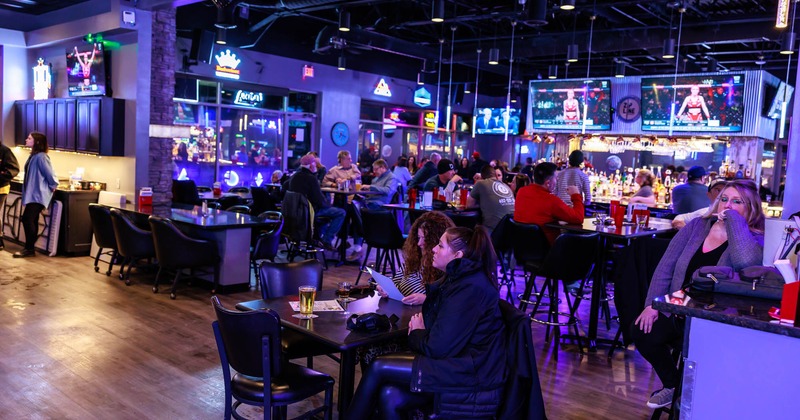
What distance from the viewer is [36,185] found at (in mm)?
8047

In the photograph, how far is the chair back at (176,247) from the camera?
250 inches

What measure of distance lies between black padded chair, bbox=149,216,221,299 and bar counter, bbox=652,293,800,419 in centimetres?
486

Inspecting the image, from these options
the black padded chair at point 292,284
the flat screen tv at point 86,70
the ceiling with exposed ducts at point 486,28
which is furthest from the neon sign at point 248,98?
the black padded chair at point 292,284

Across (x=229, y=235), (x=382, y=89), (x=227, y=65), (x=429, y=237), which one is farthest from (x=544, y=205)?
(x=382, y=89)

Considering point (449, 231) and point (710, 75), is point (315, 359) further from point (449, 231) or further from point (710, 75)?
point (710, 75)

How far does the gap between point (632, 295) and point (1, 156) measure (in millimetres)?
7961

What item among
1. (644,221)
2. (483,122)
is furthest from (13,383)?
(483,122)

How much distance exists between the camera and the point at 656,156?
17.7m

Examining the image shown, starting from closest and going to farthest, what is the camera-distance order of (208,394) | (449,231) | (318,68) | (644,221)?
(449,231) → (208,394) → (644,221) → (318,68)

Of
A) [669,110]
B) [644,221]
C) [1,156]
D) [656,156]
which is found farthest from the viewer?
[656,156]

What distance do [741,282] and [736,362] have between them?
0.60 m

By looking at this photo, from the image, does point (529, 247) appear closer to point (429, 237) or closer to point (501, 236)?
point (501, 236)

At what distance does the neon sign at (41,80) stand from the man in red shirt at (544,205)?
24.8 feet

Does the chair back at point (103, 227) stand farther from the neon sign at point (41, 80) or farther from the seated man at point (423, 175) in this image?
the seated man at point (423, 175)
